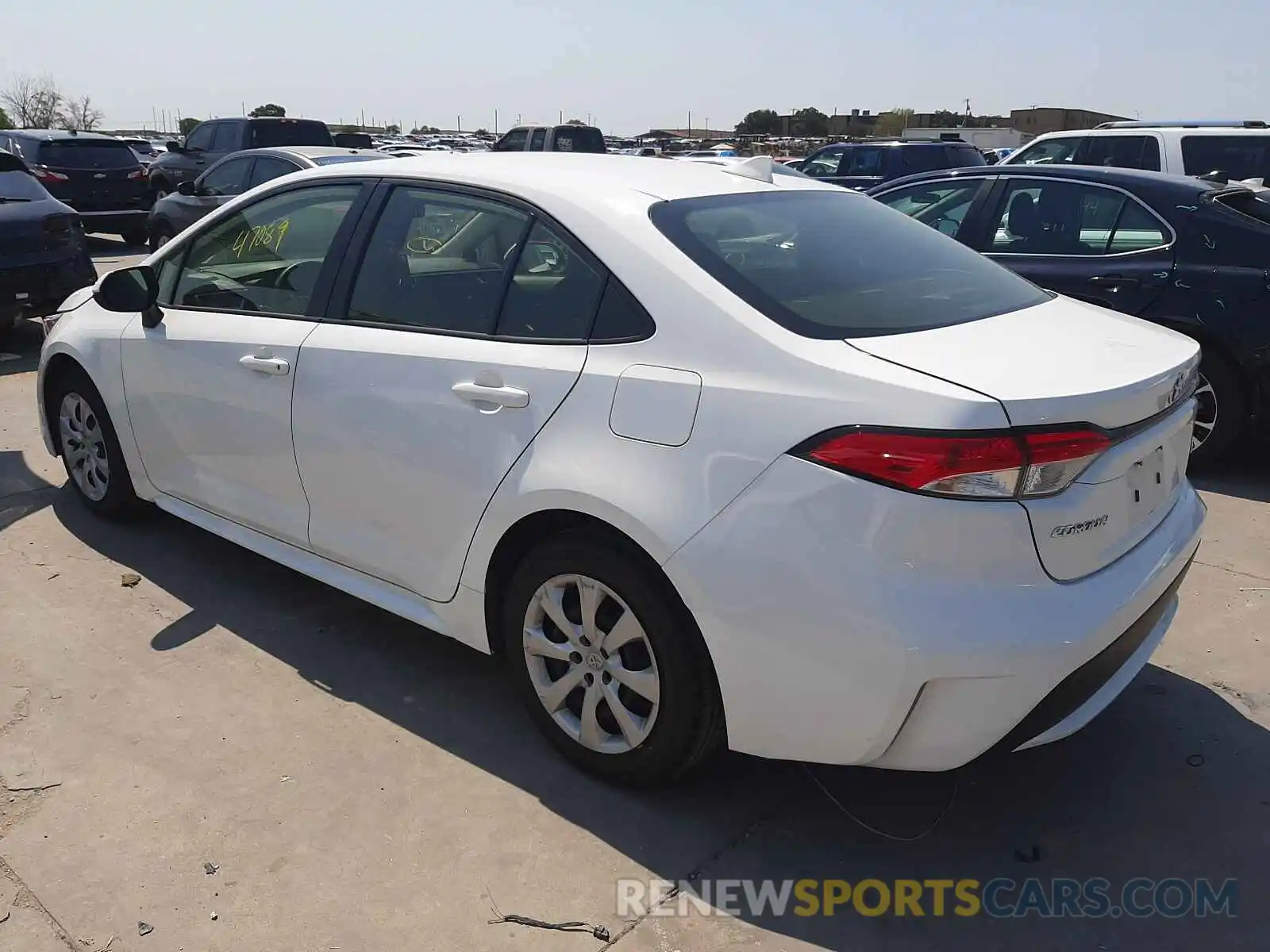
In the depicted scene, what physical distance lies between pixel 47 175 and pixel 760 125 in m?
72.4

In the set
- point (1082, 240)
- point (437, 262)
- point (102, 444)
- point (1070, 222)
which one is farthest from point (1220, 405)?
point (102, 444)

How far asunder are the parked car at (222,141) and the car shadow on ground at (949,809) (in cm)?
1404

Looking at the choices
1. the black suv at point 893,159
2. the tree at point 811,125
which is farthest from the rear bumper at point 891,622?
the tree at point 811,125

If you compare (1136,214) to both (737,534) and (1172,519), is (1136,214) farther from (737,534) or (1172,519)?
(737,534)

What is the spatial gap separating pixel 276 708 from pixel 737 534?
181 cm

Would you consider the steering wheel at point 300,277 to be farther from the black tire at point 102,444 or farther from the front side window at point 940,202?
the front side window at point 940,202

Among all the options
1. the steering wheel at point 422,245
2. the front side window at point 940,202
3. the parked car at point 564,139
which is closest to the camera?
the steering wheel at point 422,245

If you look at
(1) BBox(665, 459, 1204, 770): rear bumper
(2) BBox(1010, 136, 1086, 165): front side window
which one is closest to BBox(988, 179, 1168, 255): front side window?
(1) BBox(665, 459, 1204, 770): rear bumper

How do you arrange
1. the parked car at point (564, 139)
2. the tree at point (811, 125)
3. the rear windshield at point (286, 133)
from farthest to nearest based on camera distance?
the tree at point (811, 125) < the parked car at point (564, 139) < the rear windshield at point (286, 133)

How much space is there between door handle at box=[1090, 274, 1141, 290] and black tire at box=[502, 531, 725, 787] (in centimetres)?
406

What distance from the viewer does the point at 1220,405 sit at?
5.46m

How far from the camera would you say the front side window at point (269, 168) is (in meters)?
11.1

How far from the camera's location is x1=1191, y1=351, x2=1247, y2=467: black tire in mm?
5426

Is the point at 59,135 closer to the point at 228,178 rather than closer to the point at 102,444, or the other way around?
the point at 228,178
